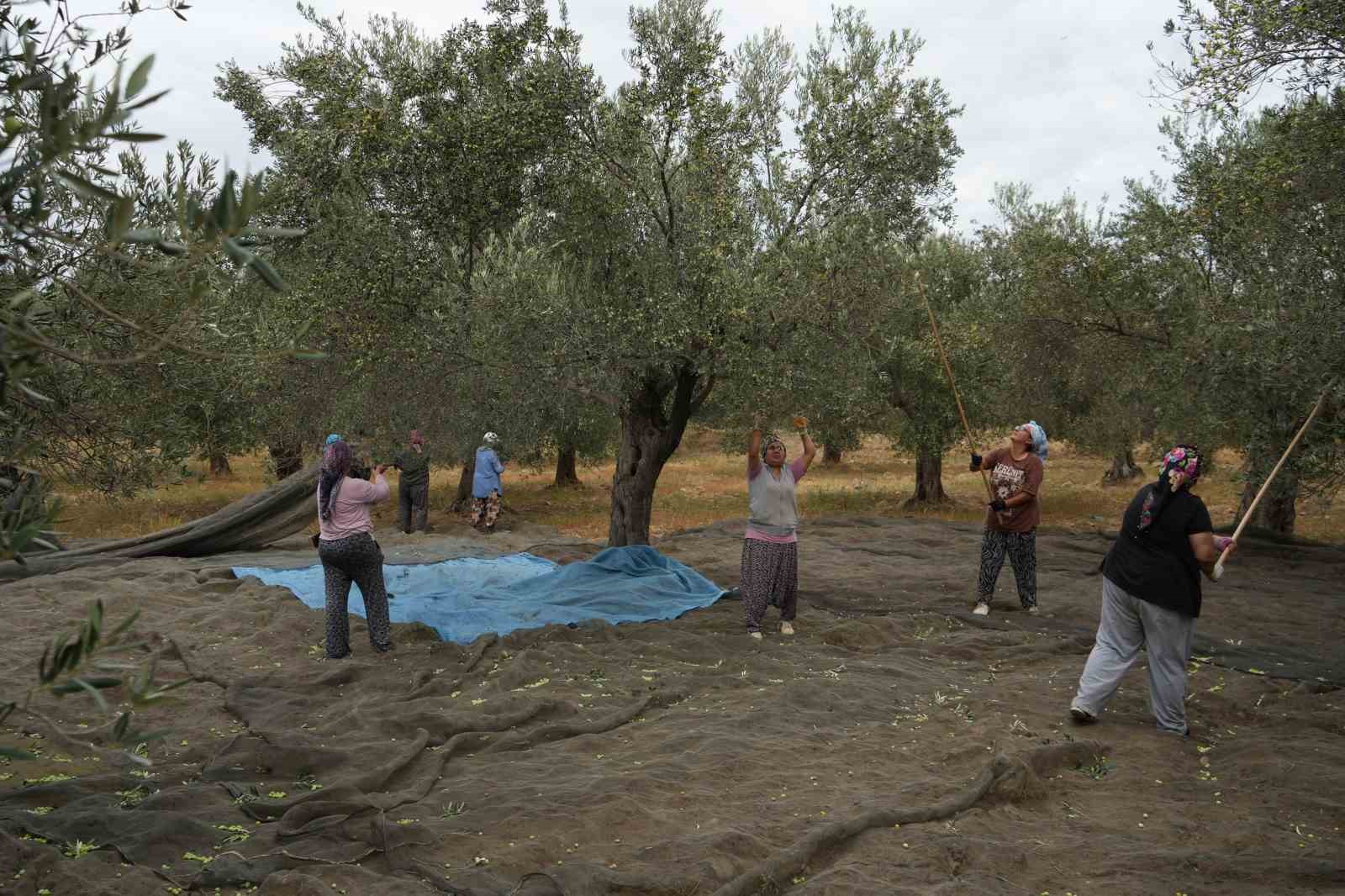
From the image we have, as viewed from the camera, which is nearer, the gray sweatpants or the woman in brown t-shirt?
the gray sweatpants

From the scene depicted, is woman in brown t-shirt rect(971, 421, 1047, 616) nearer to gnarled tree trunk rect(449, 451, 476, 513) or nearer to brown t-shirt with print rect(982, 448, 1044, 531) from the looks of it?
brown t-shirt with print rect(982, 448, 1044, 531)

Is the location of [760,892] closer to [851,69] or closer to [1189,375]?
[851,69]

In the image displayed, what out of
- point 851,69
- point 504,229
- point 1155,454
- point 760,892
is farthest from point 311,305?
point 1155,454

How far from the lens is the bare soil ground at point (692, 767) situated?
5266 mm

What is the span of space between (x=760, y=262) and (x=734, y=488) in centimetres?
1925

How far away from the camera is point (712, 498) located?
2789 cm

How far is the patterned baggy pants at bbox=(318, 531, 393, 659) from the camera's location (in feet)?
31.1

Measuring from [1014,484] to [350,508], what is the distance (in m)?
6.82

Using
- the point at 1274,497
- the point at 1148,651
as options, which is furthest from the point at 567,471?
the point at 1148,651

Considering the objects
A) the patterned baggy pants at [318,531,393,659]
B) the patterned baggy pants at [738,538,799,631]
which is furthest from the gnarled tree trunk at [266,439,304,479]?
the patterned baggy pants at [738,538,799,631]

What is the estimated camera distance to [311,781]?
655cm

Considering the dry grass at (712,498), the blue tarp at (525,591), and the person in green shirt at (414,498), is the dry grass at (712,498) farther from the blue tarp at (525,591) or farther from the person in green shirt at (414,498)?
the blue tarp at (525,591)

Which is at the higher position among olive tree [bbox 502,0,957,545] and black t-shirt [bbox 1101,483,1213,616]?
olive tree [bbox 502,0,957,545]

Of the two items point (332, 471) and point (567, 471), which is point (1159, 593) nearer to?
point (332, 471)
